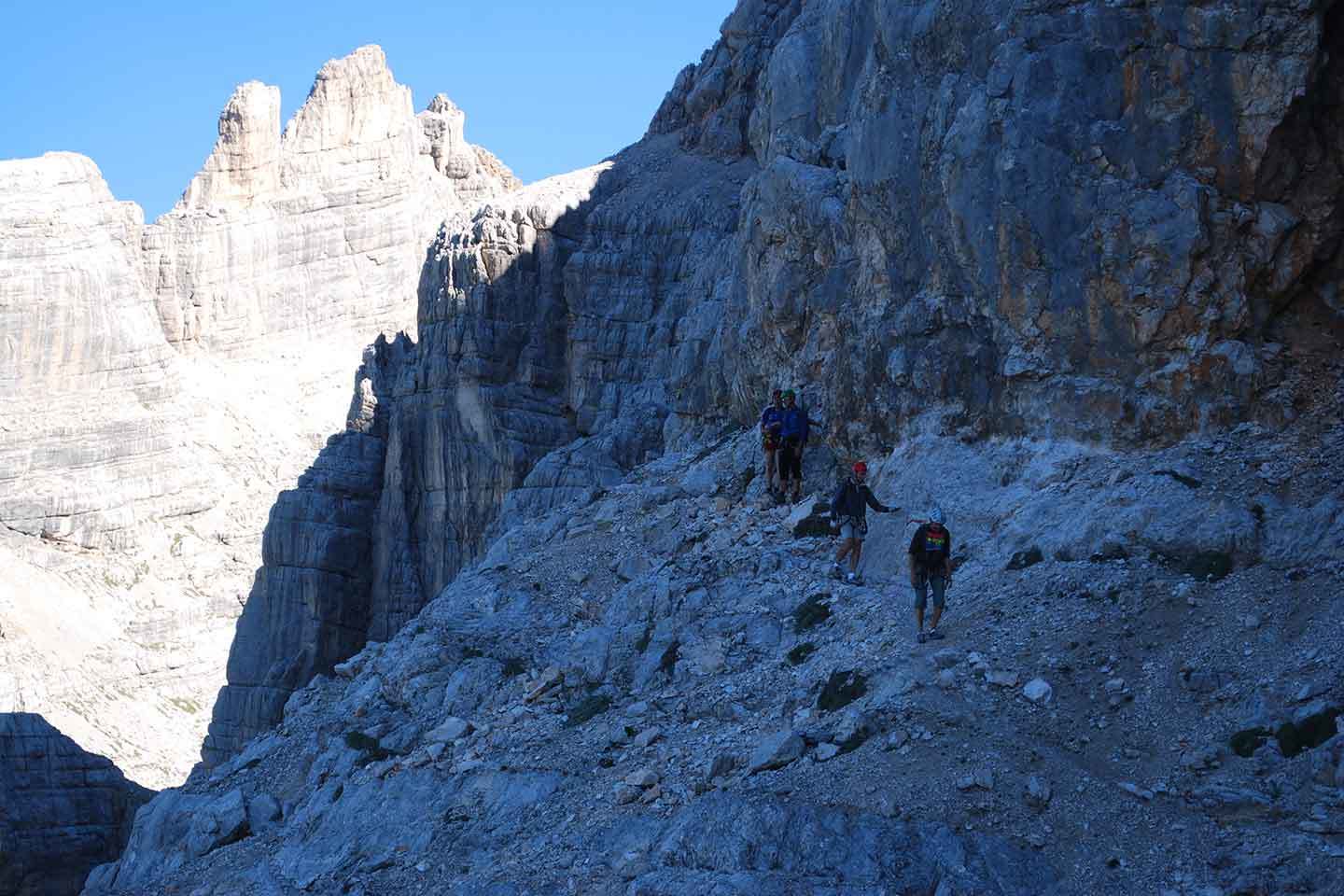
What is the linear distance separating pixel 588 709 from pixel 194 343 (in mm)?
63547

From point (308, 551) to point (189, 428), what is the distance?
20920 millimetres

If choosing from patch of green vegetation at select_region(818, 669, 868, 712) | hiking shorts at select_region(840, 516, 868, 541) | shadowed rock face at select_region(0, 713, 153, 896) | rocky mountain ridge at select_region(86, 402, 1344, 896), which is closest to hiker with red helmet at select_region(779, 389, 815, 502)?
rocky mountain ridge at select_region(86, 402, 1344, 896)

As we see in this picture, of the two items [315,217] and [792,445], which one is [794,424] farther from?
[315,217]

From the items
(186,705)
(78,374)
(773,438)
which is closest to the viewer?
(773,438)

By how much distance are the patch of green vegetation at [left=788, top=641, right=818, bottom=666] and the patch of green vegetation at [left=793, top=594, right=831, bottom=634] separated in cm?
70

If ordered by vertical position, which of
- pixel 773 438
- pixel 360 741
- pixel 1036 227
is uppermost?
pixel 1036 227

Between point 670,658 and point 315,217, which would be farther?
point 315,217

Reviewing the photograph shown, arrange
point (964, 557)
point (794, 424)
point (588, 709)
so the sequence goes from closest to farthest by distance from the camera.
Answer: point (964, 557), point (588, 709), point (794, 424)

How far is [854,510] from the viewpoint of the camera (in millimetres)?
24047

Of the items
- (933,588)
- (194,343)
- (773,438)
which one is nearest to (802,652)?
(933,588)

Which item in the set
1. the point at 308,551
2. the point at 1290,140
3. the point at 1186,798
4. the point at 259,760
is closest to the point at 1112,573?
the point at 1186,798

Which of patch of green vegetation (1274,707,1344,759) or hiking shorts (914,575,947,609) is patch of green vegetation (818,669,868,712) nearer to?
hiking shorts (914,575,947,609)

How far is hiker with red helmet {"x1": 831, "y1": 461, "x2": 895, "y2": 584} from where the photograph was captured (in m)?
23.9

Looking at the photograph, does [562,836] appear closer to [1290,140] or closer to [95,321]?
[1290,140]
